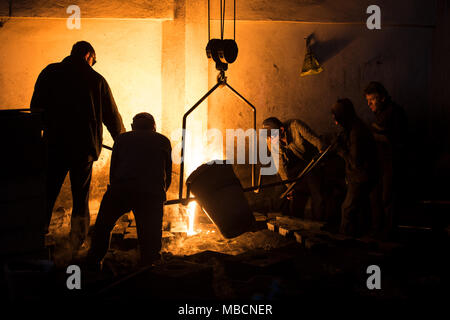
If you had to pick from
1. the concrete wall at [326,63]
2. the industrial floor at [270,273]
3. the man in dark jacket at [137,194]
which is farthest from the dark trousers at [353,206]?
the man in dark jacket at [137,194]

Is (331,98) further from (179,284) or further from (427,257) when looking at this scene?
(179,284)

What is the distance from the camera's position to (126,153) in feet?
15.8

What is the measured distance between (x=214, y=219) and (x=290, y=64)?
3987 millimetres

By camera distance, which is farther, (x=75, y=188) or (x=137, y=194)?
(x=75, y=188)

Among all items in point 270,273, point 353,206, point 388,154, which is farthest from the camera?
point 388,154

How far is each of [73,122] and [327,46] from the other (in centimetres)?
448

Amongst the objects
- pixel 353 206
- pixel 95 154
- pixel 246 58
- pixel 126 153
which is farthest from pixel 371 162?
pixel 95 154

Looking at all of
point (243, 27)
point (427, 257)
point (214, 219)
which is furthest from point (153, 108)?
point (427, 257)

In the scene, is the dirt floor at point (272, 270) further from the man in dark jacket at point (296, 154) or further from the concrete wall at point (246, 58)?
the concrete wall at point (246, 58)

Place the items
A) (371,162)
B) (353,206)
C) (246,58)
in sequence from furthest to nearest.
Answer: (246,58)
(353,206)
(371,162)

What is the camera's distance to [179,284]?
12.9 feet

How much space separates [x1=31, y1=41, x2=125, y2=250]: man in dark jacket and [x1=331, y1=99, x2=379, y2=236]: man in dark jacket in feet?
9.94

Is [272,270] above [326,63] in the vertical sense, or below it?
below

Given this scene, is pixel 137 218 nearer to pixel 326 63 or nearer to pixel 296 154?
pixel 296 154
